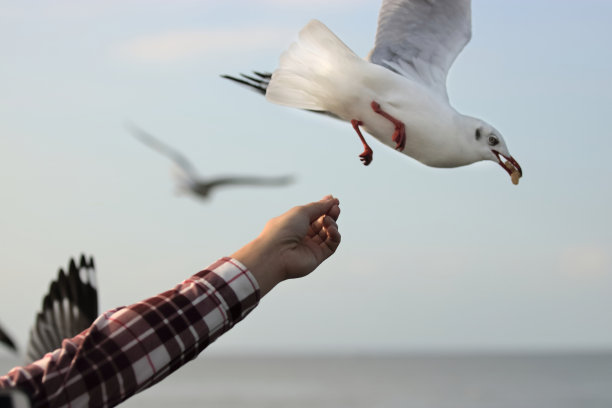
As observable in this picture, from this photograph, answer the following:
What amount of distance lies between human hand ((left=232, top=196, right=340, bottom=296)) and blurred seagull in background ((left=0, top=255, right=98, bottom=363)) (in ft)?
4.39

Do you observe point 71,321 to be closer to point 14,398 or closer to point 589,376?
point 14,398

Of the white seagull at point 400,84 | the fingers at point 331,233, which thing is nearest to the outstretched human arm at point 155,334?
the fingers at point 331,233

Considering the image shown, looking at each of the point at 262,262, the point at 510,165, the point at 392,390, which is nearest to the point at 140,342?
the point at 262,262

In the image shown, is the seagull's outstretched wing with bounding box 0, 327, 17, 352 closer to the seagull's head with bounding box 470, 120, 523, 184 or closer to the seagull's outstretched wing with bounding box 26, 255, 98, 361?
the seagull's outstretched wing with bounding box 26, 255, 98, 361

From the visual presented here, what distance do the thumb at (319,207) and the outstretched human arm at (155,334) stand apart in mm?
58

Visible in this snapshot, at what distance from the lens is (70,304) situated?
8.14 ft

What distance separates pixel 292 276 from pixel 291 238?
0.04 metres

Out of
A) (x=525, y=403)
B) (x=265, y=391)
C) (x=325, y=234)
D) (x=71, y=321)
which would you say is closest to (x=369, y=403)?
(x=525, y=403)

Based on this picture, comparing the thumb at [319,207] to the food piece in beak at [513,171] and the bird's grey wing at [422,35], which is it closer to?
the food piece in beak at [513,171]

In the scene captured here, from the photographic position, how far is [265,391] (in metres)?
26.9

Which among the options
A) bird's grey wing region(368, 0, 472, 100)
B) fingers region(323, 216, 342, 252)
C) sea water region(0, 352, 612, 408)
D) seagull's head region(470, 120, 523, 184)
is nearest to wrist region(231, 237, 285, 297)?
fingers region(323, 216, 342, 252)

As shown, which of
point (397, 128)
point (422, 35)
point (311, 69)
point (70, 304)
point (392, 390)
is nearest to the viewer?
point (397, 128)

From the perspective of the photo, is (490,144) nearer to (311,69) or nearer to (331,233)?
(311,69)

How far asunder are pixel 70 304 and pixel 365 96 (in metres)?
A: 1.01
